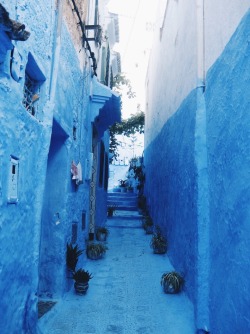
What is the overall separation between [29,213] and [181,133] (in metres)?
4.05

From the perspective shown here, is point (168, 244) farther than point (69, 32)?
Yes

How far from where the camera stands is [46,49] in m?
3.80

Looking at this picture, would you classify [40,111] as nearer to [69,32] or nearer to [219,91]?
[69,32]

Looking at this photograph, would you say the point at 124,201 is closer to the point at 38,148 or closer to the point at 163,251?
the point at 163,251

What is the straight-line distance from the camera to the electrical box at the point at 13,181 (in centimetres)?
277

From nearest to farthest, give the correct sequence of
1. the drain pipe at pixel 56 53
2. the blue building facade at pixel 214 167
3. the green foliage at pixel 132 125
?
the blue building facade at pixel 214 167 → the drain pipe at pixel 56 53 → the green foliage at pixel 132 125

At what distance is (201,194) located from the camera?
4527mm

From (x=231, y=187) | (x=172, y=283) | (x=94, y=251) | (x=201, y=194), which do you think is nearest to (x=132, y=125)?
(x=94, y=251)

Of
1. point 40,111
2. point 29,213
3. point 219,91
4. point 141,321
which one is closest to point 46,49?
point 40,111

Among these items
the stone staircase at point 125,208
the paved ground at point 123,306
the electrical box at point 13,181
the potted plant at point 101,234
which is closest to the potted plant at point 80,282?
the paved ground at point 123,306

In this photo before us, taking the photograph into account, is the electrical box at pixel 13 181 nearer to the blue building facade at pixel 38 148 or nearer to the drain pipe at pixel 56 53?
the blue building facade at pixel 38 148

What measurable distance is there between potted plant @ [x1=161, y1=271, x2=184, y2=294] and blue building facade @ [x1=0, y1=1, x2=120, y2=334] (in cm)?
179

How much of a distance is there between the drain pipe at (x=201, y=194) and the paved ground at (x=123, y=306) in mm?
368

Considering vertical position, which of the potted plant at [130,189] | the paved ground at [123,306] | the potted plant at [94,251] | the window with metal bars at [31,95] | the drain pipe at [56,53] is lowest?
the paved ground at [123,306]
